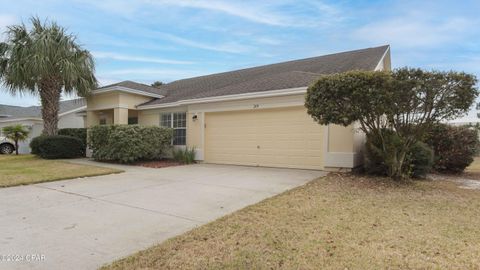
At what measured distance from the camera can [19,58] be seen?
1369 centimetres

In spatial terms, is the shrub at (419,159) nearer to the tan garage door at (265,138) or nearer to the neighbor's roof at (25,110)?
the tan garage door at (265,138)

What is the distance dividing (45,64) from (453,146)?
16.8 meters

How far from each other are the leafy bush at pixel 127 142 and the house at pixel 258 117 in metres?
1.27

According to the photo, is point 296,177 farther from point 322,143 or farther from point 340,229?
point 340,229

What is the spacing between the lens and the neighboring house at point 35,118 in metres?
21.5

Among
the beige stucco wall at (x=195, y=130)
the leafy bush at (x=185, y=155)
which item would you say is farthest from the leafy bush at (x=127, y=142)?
the beige stucco wall at (x=195, y=130)

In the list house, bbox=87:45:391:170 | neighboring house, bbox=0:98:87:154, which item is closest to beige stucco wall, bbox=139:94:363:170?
house, bbox=87:45:391:170

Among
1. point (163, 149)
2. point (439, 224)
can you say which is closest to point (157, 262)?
point (439, 224)

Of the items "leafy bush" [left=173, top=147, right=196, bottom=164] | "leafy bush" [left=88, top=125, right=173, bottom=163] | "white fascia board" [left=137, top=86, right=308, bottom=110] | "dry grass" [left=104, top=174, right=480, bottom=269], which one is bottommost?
"dry grass" [left=104, top=174, right=480, bottom=269]

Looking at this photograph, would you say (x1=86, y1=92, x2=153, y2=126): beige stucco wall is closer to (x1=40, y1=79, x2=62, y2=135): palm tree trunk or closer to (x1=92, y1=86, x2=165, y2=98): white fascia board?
(x1=92, y1=86, x2=165, y2=98): white fascia board

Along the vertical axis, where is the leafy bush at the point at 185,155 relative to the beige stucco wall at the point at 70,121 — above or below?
below

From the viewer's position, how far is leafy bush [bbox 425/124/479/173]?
35.4ft

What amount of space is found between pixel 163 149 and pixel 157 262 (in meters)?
10.9

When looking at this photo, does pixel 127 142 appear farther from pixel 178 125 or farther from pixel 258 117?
pixel 258 117
